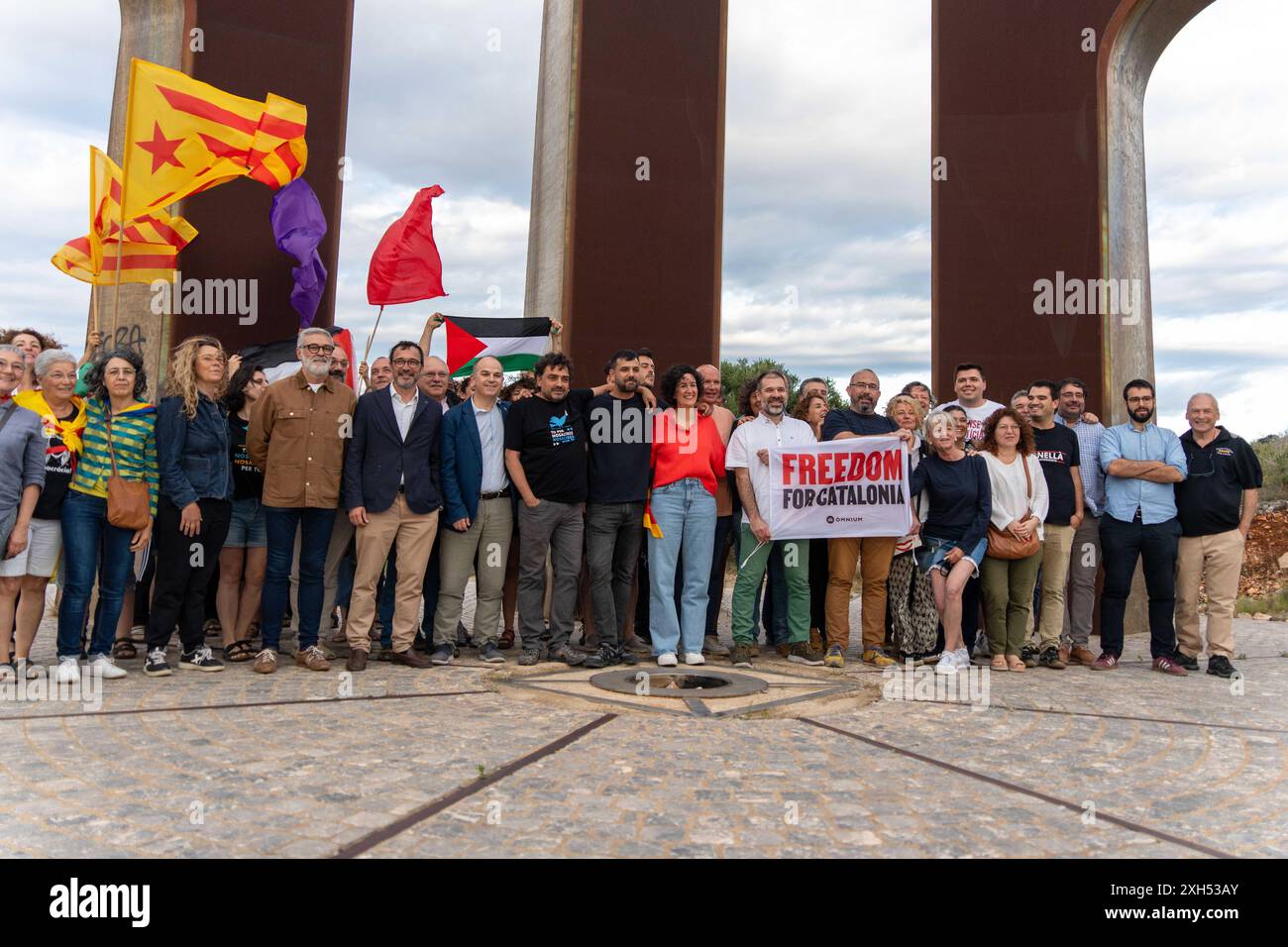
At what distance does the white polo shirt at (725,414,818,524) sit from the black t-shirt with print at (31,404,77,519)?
4.23 metres

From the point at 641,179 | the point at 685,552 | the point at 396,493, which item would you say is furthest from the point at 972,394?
the point at 641,179

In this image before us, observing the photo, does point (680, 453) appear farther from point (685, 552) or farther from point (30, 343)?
point (30, 343)

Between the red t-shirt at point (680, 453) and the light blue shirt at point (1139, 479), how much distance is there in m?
3.15

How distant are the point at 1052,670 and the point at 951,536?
50.8 inches

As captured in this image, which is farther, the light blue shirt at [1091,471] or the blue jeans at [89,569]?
the light blue shirt at [1091,471]

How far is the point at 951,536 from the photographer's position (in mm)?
6508

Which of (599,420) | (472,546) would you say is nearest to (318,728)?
(472,546)

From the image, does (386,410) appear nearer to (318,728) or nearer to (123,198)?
(318,728)

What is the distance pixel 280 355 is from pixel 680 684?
18.5 feet

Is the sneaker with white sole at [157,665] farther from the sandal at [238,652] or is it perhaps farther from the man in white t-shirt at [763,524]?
the man in white t-shirt at [763,524]

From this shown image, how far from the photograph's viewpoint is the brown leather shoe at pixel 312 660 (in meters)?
5.74

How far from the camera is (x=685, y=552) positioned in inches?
249

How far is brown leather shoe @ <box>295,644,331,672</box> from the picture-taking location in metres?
5.74

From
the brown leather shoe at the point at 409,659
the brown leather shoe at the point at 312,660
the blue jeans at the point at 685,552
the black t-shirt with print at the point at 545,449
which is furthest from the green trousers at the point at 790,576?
the brown leather shoe at the point at 312,660
